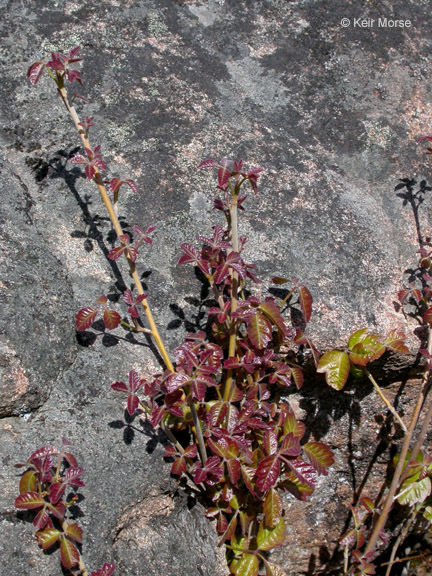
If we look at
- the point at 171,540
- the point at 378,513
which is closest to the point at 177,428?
the point at 171,540

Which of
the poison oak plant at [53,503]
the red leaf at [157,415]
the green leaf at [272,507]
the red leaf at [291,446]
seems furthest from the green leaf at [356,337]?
the poison oak plant at [53,503]

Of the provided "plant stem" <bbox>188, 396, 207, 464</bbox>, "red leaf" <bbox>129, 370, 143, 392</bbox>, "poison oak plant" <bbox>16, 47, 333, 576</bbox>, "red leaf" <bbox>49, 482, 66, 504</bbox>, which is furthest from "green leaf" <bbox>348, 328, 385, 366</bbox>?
"red leaf" <bbox>49, 482, 66, 504</bbox>

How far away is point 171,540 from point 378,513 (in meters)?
0.76

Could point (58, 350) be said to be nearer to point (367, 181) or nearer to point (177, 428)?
point (177, 428)

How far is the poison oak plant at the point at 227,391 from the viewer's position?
4.81ft

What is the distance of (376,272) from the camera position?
1895 millimetres

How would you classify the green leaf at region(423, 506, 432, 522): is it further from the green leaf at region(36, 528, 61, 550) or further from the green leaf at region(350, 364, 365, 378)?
the green leaf at region(36, 528, 61, 550)

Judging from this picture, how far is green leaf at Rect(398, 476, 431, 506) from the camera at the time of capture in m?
1.74

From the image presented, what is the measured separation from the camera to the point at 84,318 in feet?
4.99

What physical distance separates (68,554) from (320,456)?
76 centimetres

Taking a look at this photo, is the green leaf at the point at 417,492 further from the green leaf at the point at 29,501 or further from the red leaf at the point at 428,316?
the green leaf at the point at 29,501

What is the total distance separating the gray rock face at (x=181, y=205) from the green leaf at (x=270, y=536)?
0.15 metres

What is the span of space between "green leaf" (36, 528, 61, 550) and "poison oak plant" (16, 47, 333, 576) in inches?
0.9

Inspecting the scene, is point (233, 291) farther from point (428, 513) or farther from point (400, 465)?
point (428, 513)
